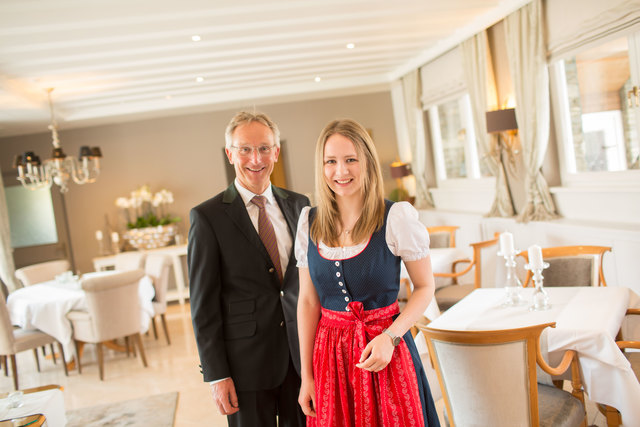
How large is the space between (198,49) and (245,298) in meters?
4.49

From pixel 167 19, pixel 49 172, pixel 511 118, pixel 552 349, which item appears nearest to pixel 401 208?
pixel 552 349

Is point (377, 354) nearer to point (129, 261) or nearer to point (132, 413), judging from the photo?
point (132, 413)

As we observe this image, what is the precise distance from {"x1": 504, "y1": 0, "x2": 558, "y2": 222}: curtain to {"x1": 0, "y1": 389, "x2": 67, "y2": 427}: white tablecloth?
458 centimetres

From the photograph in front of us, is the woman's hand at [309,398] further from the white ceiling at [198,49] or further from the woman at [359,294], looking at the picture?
the white ceiling at [198,49]

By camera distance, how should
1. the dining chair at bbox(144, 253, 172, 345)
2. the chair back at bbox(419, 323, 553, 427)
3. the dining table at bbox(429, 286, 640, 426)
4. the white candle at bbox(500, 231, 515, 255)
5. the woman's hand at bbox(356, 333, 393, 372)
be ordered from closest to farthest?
1. the woman's hand at bbox(356, 333, 393, 372)
2. the chair back at bbox(419, 323, 553, 427)
3. the dining table at bbox(429, 286, 640, 426)
4. the white candle at bbox(500, 231, 515, 255)
5. the dining chair at bbox(144, 253, 172, 345)

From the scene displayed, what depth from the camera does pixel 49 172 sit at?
6828 millimetres

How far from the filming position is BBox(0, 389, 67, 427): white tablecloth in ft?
11.0

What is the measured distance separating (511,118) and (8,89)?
5414 millimetres

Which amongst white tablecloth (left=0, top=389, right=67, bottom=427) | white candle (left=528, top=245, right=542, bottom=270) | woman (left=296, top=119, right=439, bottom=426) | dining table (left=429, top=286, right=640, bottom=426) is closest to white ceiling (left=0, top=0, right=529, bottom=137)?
white tablecloth (left=0, top=389, right=67, bottom=427)

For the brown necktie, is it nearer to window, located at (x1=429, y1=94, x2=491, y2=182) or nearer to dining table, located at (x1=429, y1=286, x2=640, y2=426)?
dining table, located at (x1=429, y1=286, x2=640, y2=426)

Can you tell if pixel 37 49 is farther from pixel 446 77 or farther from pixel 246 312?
pixel 446 77

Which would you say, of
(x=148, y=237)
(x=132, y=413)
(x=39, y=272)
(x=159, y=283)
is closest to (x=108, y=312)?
(x=159, y=283)

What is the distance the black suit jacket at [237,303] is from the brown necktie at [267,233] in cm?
5

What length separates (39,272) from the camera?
7.04m
